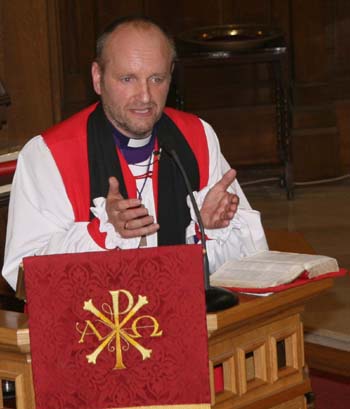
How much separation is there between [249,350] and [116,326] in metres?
0.55

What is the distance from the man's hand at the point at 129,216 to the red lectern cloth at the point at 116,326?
27 centimetres

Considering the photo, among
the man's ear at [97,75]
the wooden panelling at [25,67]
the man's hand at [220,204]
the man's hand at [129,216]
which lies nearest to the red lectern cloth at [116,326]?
the man's hand at [129,216]

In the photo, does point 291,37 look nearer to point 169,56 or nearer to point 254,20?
point 254,20

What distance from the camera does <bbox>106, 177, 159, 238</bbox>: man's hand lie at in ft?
10.9

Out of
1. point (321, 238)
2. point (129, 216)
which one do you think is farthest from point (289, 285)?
point (321, 238)

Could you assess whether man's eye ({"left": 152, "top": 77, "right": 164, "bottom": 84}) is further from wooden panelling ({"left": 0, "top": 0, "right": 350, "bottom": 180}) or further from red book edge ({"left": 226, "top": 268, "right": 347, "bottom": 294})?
wooden panelling ({"left": 0, "top": 0, "right": 350, "bottom": 180})

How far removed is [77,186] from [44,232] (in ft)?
0.80

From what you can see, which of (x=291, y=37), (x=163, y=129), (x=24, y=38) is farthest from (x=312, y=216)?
(x=163, y=129)

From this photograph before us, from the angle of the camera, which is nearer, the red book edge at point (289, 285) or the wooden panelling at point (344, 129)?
the red book edge at point (289, 285)

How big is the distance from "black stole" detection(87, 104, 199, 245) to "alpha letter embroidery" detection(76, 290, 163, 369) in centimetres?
91

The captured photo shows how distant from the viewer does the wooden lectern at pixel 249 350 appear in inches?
126

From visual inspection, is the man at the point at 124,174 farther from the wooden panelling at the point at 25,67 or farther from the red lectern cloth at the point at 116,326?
the wooden panelling at the point at 25,67

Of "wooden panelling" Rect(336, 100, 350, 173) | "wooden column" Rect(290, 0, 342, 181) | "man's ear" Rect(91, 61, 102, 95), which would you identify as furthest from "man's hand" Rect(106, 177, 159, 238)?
"wooden panelling" Rect(336, 100, 350, 173)

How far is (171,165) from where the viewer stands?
13.6ft
